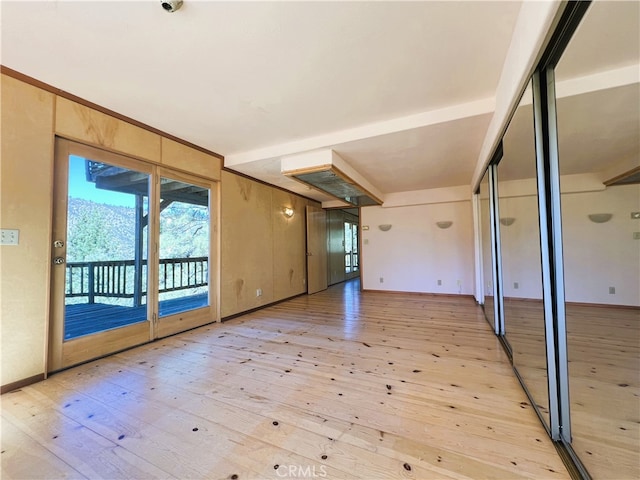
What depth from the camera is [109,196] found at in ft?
9.08

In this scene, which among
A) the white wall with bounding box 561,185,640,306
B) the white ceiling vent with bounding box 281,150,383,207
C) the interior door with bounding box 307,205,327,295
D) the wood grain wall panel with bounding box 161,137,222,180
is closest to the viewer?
the white wall with bounding box 561,185,640,306

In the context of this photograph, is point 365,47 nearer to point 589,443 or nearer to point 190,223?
point 589,443

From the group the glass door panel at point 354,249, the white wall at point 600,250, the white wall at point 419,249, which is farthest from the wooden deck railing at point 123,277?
the glass door panel at point 354,249

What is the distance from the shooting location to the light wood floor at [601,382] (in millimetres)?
1302

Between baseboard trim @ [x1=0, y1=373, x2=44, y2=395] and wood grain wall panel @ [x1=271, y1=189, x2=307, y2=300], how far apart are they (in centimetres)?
331

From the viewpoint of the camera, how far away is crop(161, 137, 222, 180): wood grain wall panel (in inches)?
127

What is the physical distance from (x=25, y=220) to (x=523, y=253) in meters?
4.03

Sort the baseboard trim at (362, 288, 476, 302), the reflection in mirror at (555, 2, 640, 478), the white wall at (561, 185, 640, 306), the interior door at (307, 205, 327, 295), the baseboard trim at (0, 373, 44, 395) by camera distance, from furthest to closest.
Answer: the interior door at (307, 205, 327, 295), the baseboard trim at (362, 288, 476, 302), the baseboard trim at (0, 373, 44, 395), the white wall at (561, 185, 640, 306), the reflection in mirror at (555, 2, 640, 478)

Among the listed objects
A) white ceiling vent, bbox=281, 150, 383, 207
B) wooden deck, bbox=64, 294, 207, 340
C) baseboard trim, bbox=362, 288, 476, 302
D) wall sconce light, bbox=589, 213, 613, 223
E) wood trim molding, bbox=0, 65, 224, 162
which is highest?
wood trim molding, bbox=0, 65, 224, 162

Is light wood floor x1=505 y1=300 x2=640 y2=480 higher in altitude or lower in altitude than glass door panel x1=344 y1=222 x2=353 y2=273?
lower

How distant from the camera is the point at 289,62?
78.7 inches

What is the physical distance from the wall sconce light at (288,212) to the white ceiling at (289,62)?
2321mm

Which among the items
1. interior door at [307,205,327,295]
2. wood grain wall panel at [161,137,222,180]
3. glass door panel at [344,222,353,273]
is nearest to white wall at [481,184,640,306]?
wood grain wall panel at [161,137,222,180]

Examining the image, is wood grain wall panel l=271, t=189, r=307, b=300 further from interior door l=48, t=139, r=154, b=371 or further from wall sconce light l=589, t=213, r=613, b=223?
wall sconce light l=589, t=213, r=613, b=223
